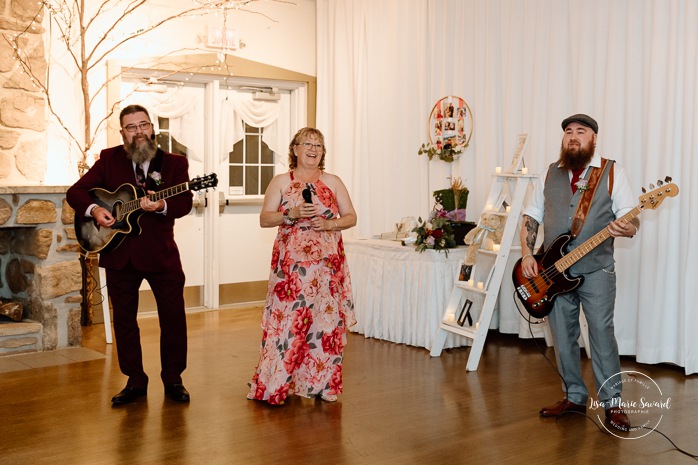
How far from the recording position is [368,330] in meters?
6.57

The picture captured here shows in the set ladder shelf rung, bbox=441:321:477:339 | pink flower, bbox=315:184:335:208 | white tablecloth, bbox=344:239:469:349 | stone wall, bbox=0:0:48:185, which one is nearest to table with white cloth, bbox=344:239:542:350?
white tablecloth, bbox=344:239:469:349

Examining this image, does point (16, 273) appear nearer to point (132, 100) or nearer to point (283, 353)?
point (132, 100)

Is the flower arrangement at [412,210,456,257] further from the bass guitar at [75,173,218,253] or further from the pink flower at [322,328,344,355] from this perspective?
the bass guitar at [75,173,218,253]

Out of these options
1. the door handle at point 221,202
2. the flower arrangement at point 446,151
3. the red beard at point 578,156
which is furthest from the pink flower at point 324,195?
the door handle at point 221,202

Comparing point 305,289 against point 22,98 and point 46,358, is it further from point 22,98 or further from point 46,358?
point 22,98

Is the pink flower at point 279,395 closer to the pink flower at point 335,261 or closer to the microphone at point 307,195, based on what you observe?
the pink flower at point 335,261

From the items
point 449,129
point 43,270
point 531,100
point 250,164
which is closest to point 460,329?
point 531,100

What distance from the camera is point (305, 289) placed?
4512 mm

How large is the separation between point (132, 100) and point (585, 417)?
5079 millimetres

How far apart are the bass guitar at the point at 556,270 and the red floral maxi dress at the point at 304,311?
103 centimetres

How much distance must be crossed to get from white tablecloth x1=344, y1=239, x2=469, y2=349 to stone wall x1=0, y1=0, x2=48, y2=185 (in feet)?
8.97

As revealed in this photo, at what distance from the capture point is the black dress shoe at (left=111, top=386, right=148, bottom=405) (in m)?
4.51

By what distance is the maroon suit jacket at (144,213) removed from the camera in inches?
175

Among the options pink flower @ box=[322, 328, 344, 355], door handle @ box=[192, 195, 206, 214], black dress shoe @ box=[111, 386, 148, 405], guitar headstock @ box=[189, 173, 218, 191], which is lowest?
black dress shoe @ box=[111, 386, 148, 405]
